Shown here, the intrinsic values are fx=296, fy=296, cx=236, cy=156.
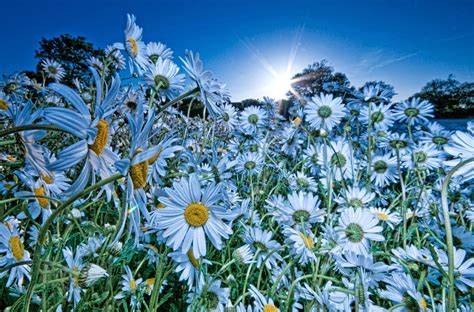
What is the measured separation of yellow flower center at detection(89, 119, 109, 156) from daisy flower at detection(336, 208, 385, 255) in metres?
0.87

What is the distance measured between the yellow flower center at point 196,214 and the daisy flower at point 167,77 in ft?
2.56

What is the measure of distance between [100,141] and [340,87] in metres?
2.72

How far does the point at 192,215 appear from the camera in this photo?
0.75 metres

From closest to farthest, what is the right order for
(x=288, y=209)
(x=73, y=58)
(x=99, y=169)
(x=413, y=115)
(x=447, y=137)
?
1. (x=99, y=169)
2. (x=288, y=209)
3. (x=447, y=137)
4. (x=413, y=115)
5. (x=73, y=58)

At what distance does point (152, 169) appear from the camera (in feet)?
2.22

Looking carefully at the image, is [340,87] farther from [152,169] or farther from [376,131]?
[152,169]

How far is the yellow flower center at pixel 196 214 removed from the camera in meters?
0.75

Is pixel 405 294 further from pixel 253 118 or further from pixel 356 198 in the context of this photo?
pixel 253 118

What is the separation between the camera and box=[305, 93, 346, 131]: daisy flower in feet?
6.68

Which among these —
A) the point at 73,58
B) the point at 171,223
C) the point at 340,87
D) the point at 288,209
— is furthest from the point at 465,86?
the point at 73,58

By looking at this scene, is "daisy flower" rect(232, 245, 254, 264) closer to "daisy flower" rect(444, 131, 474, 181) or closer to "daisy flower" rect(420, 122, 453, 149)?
"daisy flower" rect(444, 131, 474, 181)

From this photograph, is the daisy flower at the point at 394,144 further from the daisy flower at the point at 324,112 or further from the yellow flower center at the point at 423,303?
the yellow flower center at the point at 423,303

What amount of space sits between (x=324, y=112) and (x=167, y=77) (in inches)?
44.7

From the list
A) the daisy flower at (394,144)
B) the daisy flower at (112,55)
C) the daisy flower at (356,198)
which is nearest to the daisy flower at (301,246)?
the daisy flower at (356,198)
